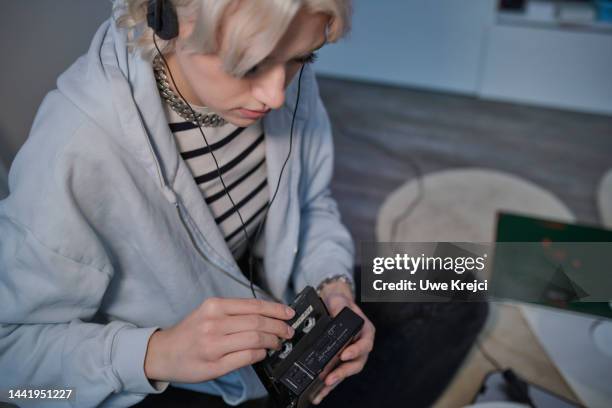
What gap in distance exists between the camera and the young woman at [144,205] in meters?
0.56

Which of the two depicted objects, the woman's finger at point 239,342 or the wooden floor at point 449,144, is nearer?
the woman's finger at point 239,342

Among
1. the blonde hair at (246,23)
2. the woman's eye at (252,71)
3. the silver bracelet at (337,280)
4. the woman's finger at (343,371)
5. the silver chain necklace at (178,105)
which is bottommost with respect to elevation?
the woman's finger at (343,371)

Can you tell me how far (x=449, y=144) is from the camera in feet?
6.70

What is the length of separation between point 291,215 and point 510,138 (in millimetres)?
1476

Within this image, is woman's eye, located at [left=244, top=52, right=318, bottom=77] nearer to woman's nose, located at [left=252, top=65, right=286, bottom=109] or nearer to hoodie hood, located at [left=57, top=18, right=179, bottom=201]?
woman's nose, located at [left=252, top=65, right=286, bottom=109]

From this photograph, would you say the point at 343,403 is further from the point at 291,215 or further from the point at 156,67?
the point at 156,67

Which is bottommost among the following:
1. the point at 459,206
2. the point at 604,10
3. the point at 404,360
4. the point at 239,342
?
the point at 459,206

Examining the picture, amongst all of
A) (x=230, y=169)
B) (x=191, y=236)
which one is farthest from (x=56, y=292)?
(x=230, y=169)

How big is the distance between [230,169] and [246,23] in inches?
12.8

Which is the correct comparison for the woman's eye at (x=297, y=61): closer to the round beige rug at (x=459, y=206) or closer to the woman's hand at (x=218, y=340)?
the woman's hand at (x=218, y=340)

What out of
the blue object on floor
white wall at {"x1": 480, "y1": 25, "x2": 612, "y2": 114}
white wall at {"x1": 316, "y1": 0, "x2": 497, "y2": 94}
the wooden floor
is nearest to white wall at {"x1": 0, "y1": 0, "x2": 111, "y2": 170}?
the wooden floor

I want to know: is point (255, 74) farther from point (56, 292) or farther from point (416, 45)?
point (416, 45)

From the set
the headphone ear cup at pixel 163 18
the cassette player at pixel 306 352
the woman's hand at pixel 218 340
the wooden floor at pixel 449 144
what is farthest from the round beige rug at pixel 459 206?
the headphone ear cup at pixel 163 18

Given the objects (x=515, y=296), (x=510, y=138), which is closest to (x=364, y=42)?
(x=510, y=138)
